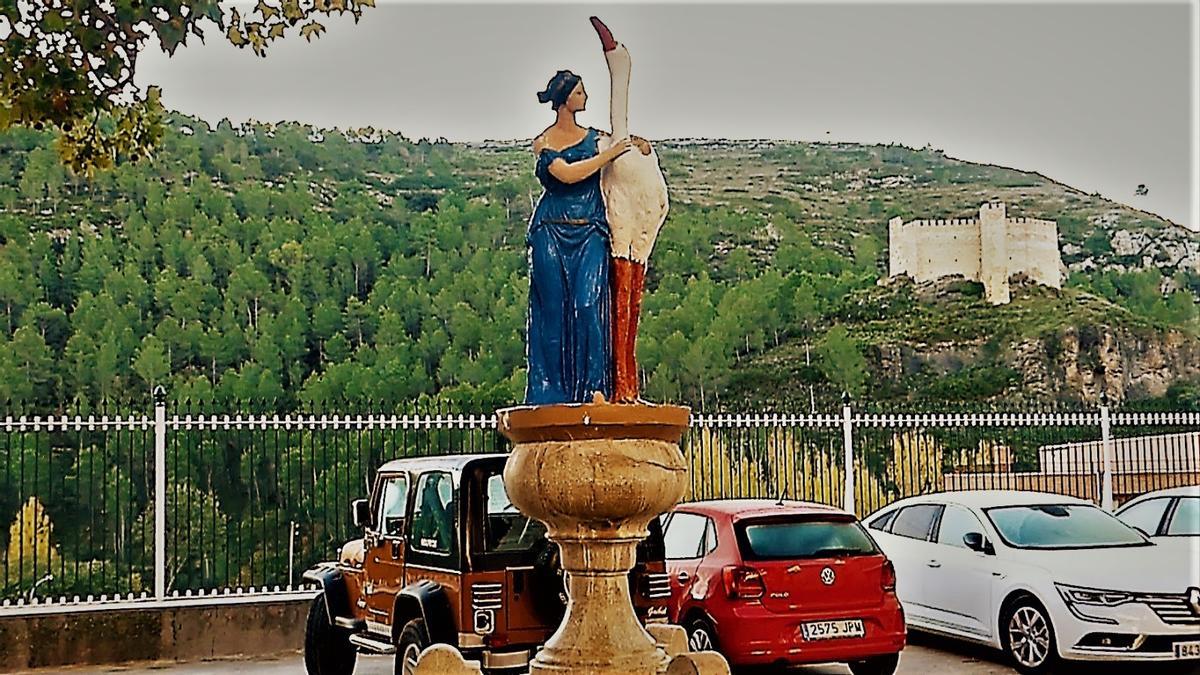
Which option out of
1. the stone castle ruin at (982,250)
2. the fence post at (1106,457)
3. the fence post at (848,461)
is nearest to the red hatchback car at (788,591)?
the fence post at (848,461)

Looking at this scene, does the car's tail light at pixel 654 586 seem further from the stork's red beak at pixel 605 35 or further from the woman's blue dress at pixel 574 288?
the stork's red beak at pixel 605 35

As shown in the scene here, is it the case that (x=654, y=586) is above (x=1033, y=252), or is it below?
below

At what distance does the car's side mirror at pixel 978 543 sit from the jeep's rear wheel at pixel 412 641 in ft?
15.1

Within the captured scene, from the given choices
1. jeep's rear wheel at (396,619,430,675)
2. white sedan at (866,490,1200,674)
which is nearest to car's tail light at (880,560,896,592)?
white sedan at (866,490,1200,674)

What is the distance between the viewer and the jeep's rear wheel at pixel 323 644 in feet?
32.7

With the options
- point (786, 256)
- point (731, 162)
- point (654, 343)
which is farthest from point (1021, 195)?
point (654, 343)

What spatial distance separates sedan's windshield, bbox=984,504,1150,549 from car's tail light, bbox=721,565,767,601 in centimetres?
244

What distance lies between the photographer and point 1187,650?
30.2ft

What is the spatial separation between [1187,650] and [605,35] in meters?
6.46

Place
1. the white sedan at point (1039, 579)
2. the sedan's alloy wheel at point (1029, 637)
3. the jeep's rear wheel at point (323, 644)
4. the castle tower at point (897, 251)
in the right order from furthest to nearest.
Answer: the castle tower at point (897, 251) < the jeep's rear wheel at point (323, 644) < the sedan's alloy wheel at point (1029, 637) < the white sedan at point (1039, 579)

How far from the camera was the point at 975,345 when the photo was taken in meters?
64.0

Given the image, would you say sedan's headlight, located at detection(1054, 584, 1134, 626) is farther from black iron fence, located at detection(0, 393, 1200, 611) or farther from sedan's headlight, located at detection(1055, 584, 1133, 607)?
black iron fence, located at detection(0, 393, 1200, 611)

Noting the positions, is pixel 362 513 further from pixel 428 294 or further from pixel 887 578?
pixel 428 294

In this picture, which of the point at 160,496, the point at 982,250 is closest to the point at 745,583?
the point at 160,496
